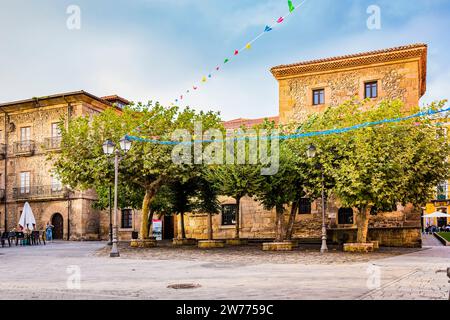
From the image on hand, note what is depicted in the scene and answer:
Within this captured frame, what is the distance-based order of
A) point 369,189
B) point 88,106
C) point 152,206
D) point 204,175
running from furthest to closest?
point 88,106 < point 152,206 < point 204,175 < point 369,189

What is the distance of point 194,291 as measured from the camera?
920cm

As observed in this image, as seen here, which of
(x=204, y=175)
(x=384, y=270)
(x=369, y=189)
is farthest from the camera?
(x=204, y=175)

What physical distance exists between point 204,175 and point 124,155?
3852 mm

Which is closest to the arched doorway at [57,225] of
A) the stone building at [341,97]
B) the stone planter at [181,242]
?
the stone building at [341,97]

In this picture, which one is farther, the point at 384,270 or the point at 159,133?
the point at 159,133

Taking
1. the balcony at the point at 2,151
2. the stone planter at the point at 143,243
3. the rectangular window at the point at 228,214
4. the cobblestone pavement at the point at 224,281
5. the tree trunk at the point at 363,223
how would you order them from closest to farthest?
the cobblestone pavement at the point at 224,281 < the tree trunk at the point at 363,223 < the stone planter at the point at 143,243 < the rectangular window at the point at 228,214 < the balcony at the point at 2,151

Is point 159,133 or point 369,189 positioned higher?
point 159,133

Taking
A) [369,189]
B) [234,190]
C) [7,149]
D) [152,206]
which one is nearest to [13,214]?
[7,149]

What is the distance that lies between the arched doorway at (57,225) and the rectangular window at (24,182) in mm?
3248

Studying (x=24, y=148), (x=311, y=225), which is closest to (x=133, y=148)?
(x=311, y=225)

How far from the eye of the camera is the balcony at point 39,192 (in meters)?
38.3

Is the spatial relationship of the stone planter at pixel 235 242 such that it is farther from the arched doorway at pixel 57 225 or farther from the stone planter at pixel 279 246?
the arched doorway at pixel 57 225

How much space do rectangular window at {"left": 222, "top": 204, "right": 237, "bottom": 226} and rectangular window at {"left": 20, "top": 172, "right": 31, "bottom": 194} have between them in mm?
16016

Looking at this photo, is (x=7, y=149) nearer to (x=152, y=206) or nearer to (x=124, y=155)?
(x=152, y=206)
